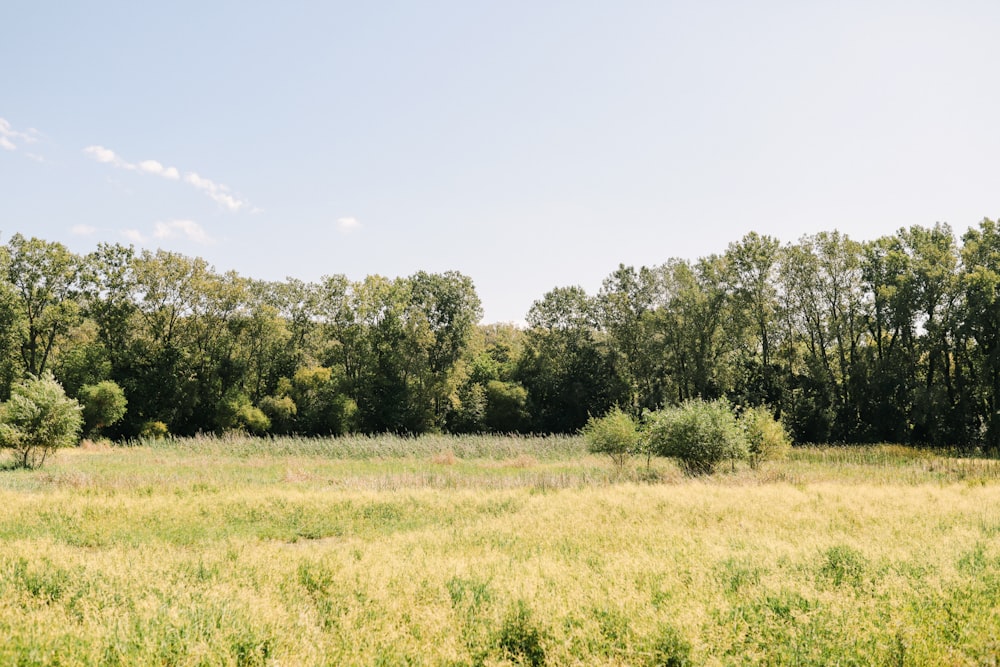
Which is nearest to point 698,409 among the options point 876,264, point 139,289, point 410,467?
point 410,467

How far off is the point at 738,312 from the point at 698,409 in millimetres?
30088

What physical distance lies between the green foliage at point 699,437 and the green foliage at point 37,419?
29.7 meters

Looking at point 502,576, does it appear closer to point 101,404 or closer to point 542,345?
point 101,404

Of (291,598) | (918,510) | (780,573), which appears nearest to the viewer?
(291,598)

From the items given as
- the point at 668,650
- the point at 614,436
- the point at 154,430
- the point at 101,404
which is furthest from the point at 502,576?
the point at 154,430

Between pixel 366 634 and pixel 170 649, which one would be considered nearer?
pixel 170 649

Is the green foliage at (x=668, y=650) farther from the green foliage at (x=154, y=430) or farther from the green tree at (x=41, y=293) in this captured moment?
the green tree at (x=41, y=293)

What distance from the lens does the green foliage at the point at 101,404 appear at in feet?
144

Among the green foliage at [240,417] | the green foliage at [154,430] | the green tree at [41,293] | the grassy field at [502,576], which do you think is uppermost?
the green tree at [41,293]

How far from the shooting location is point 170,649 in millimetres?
5867

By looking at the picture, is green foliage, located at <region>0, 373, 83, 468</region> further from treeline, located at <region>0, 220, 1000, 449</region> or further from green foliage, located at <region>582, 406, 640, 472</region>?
green foliage, located at <region>582, 406, 640, 472</region>

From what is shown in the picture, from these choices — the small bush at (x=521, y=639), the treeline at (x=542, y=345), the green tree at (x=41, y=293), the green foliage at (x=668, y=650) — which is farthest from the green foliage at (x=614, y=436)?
the green tree at (x=41, y=293)

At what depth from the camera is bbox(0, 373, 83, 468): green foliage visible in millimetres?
26906

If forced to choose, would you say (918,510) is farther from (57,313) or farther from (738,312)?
(57,313)
